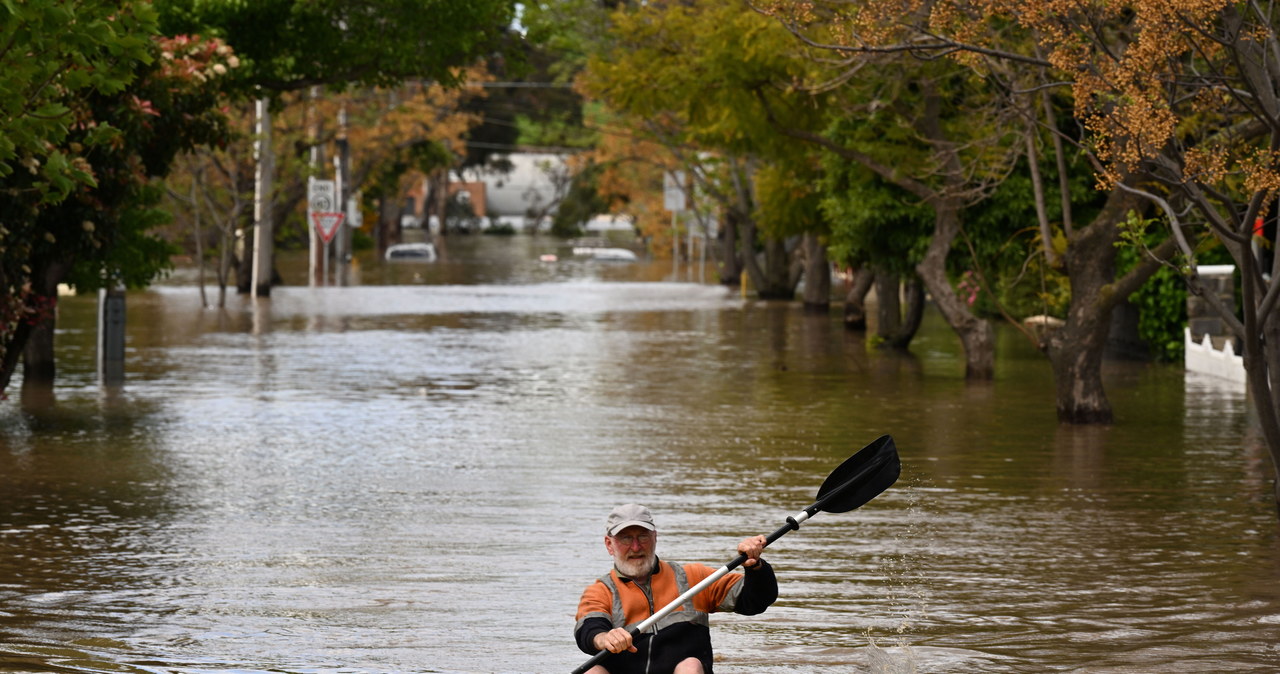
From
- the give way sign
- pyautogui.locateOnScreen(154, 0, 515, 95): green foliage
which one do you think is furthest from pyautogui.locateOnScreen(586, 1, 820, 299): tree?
the give way sign

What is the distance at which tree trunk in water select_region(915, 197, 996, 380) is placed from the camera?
23219mm

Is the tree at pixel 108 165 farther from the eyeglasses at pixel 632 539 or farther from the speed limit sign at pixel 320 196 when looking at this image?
the speed limit sign at pixel 320 196

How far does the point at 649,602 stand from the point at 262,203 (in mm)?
39485

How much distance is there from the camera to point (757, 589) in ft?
23.6

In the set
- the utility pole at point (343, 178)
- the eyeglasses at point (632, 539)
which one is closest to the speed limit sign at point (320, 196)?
the utility pole at point (343, 178)

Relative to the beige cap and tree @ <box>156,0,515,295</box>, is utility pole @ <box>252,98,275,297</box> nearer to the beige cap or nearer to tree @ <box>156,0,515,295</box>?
tree @ <box>156,0,515,295</box>

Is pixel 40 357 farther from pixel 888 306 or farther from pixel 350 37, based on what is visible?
pixel 888 306

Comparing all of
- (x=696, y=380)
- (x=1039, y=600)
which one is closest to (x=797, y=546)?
(x=1039, y=600)

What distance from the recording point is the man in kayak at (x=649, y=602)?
700 centimetres

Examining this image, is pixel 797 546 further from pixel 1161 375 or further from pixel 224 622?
pixel 1161 375

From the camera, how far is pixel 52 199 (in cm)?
1270

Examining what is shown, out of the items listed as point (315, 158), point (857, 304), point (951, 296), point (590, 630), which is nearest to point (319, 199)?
point (315, 158)

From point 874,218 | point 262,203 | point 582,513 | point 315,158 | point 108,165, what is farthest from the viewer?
point 315,158

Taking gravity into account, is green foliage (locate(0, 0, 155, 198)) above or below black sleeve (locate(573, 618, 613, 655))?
above
